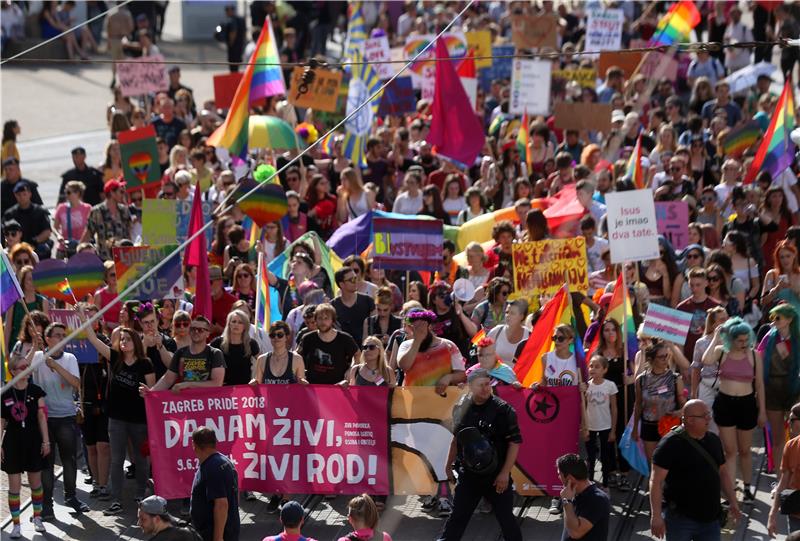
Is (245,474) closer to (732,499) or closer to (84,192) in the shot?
(732,499)

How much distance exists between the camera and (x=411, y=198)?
16.0 metres

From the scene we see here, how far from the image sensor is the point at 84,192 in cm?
1794

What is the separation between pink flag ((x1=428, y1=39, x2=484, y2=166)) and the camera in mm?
17297

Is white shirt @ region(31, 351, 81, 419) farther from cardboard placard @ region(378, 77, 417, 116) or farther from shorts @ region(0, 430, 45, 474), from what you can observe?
cardboard placard @ region(378, 77, 417, 116)

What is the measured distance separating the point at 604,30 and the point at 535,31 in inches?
69.5

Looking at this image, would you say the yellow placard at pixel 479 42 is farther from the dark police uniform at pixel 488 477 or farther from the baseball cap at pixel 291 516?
the baseball cap at pixel 291 516

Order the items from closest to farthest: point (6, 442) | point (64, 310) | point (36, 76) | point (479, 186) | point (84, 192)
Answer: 1. point (6, 442)
2. point (64, 310)
3. point (479, 186)
4. point (84, 192)
5. point (36, 76)

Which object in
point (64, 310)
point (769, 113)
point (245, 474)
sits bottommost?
point (245, 474)

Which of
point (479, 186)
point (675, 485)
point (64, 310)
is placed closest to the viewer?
point (675, 485)

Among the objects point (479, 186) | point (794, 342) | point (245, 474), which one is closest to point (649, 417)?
point (794, 342)

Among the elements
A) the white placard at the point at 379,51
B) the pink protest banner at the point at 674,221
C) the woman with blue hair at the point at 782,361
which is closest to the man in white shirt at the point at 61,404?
the woman with blue hair at the point at 782,361

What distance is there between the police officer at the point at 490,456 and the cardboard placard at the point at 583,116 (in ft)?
28.0

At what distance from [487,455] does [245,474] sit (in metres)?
2.19

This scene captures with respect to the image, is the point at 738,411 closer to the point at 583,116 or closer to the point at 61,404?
the point at 61,404
